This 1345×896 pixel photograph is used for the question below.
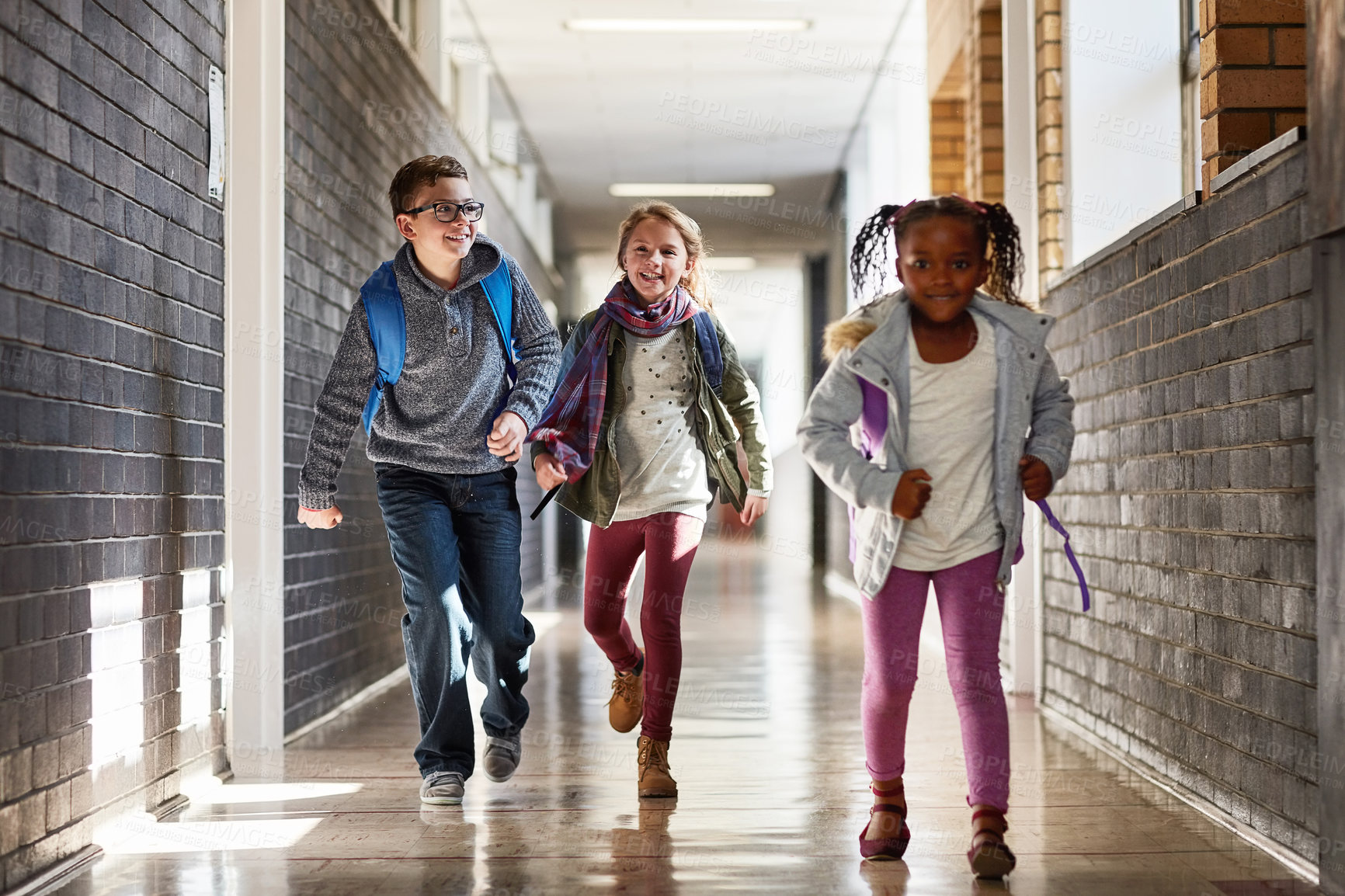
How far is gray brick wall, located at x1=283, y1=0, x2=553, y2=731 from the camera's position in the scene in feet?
13.3

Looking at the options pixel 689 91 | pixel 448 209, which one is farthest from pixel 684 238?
pixel 689 91

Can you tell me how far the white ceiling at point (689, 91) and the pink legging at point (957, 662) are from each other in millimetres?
5264

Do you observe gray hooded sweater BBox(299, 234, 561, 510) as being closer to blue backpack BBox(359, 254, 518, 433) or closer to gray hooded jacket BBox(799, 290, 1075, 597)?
blue backpack BBox(359, 254, 518, 433)

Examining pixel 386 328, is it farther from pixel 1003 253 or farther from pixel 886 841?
pixel 886 841

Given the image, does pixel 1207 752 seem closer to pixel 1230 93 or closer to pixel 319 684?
pixel 1230 93

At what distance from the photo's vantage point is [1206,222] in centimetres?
298

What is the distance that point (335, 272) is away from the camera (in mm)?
4676

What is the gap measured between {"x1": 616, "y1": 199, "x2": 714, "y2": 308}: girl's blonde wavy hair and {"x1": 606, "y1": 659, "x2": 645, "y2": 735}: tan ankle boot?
0.94 m

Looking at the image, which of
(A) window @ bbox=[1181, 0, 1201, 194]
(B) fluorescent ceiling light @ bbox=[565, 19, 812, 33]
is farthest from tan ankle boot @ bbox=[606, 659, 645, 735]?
(B) fluorescent ceiling light @ bbox=[565, 19, 812, 33]

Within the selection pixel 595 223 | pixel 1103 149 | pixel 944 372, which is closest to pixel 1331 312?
pixel 944 372

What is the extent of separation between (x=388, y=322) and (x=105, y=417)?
2.08 feet

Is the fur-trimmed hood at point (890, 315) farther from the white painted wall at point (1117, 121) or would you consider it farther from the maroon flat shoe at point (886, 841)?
the white painted wall at point (1117, 121)

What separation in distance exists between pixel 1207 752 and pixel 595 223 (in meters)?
11.4

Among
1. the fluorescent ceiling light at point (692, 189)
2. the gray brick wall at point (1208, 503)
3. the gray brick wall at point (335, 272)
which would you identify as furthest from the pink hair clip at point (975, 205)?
the fluorescent ceiling light at point (692, 189)
